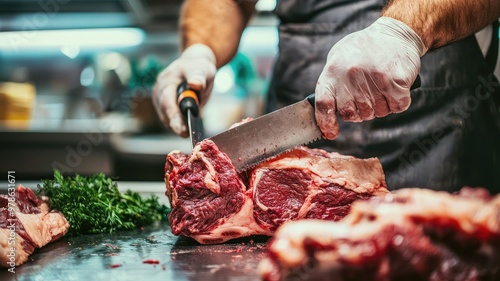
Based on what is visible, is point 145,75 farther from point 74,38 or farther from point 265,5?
point 265,5

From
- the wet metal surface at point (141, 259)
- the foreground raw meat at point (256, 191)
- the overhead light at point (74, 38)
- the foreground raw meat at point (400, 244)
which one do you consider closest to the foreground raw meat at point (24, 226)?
the wet metal surface at point (141, 259)

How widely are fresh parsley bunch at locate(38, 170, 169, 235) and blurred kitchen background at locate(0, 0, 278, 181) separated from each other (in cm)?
373

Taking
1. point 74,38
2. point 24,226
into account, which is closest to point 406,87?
point 24,226

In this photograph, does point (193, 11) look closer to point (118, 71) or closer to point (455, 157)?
point (455, 157)

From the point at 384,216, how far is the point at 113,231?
6.96 feet

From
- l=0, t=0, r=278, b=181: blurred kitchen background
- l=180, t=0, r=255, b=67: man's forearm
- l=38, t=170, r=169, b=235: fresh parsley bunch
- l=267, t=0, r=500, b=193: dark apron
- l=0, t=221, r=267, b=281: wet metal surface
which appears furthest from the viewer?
l=0, t=0, r=278, b=181: blurred kitchen background

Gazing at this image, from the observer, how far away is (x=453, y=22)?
294 centimetres

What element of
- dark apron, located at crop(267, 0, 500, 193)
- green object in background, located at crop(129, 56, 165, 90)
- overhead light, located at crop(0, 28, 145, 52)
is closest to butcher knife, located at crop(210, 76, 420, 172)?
dark apron, located at crop(267, 0, 500, 193)

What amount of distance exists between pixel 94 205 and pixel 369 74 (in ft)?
5.67

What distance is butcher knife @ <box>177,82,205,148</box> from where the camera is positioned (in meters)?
3.25

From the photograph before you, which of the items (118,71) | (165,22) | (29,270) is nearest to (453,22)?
(29,270)

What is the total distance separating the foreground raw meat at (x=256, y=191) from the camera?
2867 millimetres

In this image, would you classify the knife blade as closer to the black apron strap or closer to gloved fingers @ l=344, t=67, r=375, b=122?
gloved fingers @ l=344, t=67, r=375, b=122

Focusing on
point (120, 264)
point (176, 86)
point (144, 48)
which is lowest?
point (120, 264)
